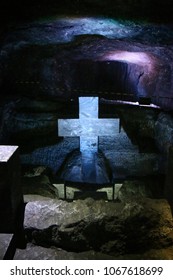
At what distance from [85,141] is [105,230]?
3.08m

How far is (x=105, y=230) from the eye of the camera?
2.52 m

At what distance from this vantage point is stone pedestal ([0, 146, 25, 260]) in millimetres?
2213

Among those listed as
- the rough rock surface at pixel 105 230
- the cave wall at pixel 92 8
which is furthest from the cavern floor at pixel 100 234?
the cave wall at pixel 92 8

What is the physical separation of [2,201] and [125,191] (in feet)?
9.33

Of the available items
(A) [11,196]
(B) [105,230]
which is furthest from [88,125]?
(A) [11,196]

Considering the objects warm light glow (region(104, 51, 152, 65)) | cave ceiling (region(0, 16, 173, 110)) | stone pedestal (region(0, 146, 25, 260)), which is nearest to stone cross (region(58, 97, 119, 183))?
cave ceiling (region(0, 16, 173, 110))

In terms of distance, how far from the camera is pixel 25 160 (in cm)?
591

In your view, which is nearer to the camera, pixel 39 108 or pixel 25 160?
pixel 25 160

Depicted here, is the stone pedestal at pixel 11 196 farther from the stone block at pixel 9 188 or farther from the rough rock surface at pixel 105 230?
the rough rock surface at pixel 105 230

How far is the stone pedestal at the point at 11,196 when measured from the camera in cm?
221

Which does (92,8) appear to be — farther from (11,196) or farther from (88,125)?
(11,196)
